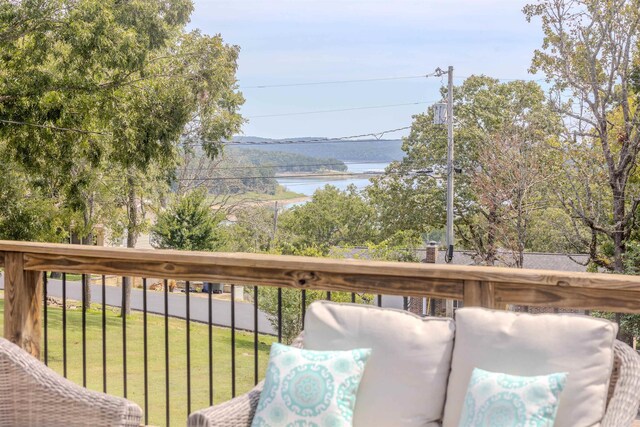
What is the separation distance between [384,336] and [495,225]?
55.1 feet

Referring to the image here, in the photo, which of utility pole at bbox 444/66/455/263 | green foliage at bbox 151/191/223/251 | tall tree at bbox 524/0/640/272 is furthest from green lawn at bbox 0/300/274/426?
tall tree at bbox 524/0/640/272

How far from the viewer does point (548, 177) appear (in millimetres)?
17156

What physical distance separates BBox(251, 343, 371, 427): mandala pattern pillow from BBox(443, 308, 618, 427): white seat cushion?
270mm

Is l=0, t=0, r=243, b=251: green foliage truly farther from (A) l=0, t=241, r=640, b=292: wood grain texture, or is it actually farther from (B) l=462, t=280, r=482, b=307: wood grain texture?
(B) l=462, t=280, r=482, b=307: wood grain texture

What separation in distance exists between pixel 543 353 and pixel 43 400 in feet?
4.88

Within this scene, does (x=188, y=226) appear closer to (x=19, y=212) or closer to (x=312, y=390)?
(x=19, y=212)

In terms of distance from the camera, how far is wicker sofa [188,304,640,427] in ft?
5.59

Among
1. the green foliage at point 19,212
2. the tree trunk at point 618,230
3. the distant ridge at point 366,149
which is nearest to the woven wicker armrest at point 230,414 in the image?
the green foliage at point 19,212

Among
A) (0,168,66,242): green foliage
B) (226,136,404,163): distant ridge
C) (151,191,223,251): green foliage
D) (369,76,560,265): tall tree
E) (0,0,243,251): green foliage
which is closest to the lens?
(0,0,243,251): green foliage

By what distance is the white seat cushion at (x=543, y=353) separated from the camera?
5.77ft

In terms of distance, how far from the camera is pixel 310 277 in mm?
2453

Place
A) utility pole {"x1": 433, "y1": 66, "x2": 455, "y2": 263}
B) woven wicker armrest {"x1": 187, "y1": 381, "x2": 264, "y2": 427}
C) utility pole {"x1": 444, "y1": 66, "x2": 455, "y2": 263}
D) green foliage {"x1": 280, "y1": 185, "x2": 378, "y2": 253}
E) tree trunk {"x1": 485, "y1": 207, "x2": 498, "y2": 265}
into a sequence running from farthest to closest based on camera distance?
green foliage {"x1": 280, "y1": 185, "x2": 378, "y2": 253} → utility pole {"x1": 433, "y1": 66, "x2": 455, "y2": 263} → utility pole {"x1": 444, "y1": 66, "x2": 455, "y2": 263} → tree trunk {"x1": 485, "y1": 207, "x2": 498, "y2": 265} → woven wicker armrest {"x1": 187, "y1": 381, "x2": 264, "y2": 427}

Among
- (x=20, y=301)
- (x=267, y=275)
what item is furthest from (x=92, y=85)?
(x=267, y=275)

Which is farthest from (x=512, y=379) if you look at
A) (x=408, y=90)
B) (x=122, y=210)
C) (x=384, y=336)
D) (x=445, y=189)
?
(x=408, y=90)
